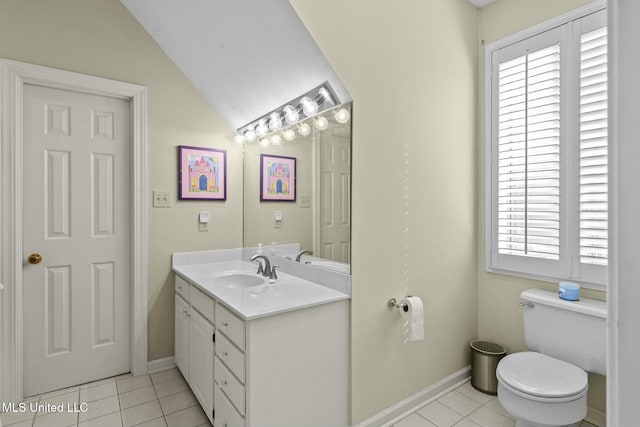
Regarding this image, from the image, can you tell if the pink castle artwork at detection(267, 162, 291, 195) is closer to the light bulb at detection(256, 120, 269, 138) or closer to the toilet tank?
the light bulb at detection(256, 120, 269, 138)

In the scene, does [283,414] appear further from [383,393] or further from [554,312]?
[554,312]

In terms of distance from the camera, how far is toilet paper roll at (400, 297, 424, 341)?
74.8 inches

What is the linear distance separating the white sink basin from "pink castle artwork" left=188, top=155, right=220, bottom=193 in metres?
0.77

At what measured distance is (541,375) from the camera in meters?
1.72

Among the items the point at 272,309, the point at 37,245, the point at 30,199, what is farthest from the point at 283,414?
the point at 30,199

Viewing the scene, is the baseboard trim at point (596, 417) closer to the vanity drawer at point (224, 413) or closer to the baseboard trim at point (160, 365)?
the vanity drawer at point (224, 413)

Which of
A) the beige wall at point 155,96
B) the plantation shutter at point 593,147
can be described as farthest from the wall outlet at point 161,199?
the plantation shutter at point 593,147

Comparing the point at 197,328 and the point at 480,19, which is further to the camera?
the point at 480,19

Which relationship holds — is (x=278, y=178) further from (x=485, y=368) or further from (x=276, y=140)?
(x=485, y=368)

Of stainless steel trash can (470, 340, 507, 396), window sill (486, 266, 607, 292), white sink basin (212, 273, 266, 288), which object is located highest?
window sill (486, 266, 607, 292)

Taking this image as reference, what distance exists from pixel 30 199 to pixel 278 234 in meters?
1.57

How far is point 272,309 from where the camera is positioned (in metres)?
1.54

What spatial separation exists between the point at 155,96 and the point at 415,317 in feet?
7.61

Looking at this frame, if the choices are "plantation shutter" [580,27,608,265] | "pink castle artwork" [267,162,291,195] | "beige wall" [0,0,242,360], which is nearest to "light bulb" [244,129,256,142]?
"beige wall" [0,0,242,360]
